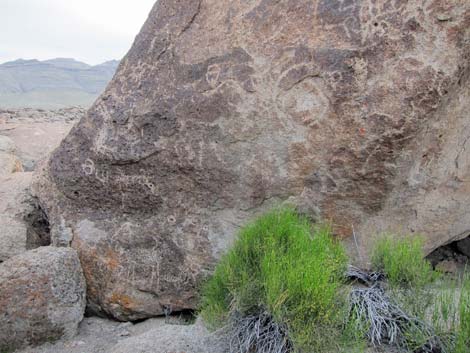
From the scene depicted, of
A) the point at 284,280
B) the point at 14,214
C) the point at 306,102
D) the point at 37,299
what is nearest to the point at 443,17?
the point at 306,102

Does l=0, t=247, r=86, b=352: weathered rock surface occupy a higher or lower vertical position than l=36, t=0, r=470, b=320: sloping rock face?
lower

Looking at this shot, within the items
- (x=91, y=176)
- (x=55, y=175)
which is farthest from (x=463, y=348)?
(x=55, y=175)

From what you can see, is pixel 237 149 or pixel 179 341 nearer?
pixel 179 341

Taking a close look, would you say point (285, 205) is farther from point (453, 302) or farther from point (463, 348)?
point (463, 348)

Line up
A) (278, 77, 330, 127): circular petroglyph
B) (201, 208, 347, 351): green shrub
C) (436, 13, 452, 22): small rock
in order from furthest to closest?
(278, 77, 330, 127): circular petroglyph
(436, 13, 452, 22): small rock
(201, 208, 347, 351): green shrub

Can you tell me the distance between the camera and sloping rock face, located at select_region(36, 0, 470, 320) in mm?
2670

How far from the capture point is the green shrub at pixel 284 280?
205 centimetres

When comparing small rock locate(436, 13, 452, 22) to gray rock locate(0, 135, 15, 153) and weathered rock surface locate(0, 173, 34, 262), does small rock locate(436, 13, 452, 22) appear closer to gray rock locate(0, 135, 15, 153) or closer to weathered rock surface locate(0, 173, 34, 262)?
weathered rock surface locate(0, 173, 34, 262)

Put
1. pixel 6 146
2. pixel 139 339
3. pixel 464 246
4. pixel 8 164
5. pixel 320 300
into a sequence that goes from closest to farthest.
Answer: pixel 320 300 < pixel 139 339 < pixel 464 246 < pixel 8 164 < pixel 6 146

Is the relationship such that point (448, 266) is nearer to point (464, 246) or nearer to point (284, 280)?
point (464, 246)

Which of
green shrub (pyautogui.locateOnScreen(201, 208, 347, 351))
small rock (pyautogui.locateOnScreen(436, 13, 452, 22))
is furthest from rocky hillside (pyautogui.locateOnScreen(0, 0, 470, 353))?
green shrub (pyautogui.locateOnScreen(201, 208, 347, 351))

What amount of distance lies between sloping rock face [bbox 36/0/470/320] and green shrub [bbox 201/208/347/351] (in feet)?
1.28

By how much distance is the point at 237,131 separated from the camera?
2918 millimetres

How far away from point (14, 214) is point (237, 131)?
1.65m
